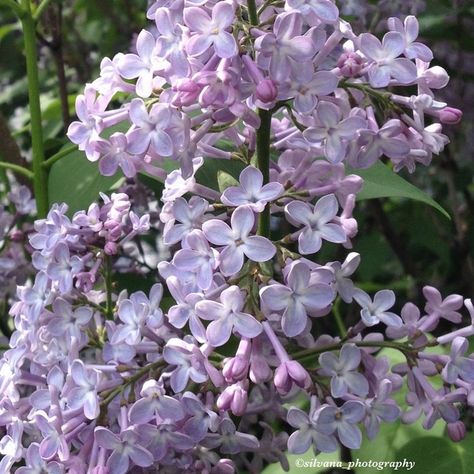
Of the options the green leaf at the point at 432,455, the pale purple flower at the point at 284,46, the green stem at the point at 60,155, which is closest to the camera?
the pale purple flower at the point at 284,46

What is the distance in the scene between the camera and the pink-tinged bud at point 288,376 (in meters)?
0.94

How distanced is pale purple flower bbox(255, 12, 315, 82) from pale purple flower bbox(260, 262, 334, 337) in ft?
0.66

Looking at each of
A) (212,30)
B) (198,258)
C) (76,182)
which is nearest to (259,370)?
(198,258)

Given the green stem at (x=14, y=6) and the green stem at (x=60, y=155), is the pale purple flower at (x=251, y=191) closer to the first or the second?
the green stem at (x=60, y=155)

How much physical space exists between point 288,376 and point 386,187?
372mm

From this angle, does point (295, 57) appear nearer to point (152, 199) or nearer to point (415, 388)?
point (415, 388)

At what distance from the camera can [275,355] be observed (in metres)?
1.01

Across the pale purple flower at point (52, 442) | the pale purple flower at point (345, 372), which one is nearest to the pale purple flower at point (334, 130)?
the pale purple flower at point (345, 372)

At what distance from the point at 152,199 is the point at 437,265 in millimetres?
1277

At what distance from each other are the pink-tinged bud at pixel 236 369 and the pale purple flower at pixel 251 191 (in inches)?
6.4

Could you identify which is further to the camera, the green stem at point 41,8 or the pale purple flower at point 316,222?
the green stem at point 41,8

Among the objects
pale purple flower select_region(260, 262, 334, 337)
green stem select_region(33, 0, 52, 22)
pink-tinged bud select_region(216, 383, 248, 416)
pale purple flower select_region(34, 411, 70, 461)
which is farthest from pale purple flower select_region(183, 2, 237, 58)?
green stem select_region(33, 0, 52, 22)

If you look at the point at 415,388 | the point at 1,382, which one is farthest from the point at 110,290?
the point at 415,388

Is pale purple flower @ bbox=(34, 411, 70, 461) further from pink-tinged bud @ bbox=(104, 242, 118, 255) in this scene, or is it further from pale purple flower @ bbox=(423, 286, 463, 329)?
pale purple flower @ bbox=(423, 286, 463, 329)
